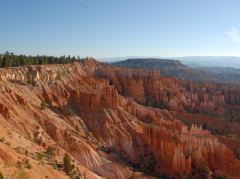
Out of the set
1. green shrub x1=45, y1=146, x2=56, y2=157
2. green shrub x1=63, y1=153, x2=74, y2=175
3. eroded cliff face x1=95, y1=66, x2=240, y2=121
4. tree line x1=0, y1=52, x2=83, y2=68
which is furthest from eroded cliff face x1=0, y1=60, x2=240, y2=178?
eroded cliff face x1=95, y1=66, x2=240, y2=121

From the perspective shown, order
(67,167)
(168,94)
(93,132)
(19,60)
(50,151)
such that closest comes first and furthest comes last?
1. (67,167)
2. (50,151)
3. (93,132)
4. (19,60)
5. (168,94)

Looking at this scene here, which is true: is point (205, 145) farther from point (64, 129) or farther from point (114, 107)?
point (64, 129)

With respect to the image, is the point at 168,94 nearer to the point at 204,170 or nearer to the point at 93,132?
the point at 93,132

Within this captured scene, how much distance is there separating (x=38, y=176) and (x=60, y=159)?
34.0ft

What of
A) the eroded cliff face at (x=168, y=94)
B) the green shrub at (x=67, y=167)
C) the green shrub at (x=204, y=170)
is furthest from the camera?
the eroded cliff face at (x=168, y=94)

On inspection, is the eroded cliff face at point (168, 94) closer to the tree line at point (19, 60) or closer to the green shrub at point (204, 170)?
the tree line at point (19, 60)

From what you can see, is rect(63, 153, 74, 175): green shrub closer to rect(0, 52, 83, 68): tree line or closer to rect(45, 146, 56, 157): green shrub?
rect(45, 146, 56, 157): green shrub

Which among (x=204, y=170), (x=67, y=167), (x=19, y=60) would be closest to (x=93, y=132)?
(x=204, y=170)

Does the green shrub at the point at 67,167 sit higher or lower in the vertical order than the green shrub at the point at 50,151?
lower

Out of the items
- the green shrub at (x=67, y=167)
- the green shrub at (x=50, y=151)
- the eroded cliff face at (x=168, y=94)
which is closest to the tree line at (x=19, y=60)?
the eroded cliff face at (x=168, y=94)

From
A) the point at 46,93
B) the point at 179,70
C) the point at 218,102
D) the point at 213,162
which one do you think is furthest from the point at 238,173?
the point at 179,70

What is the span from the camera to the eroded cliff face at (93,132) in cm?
3991

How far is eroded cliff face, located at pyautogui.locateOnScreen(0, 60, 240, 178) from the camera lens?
39913 millimetres

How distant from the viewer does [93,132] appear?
170 feet
